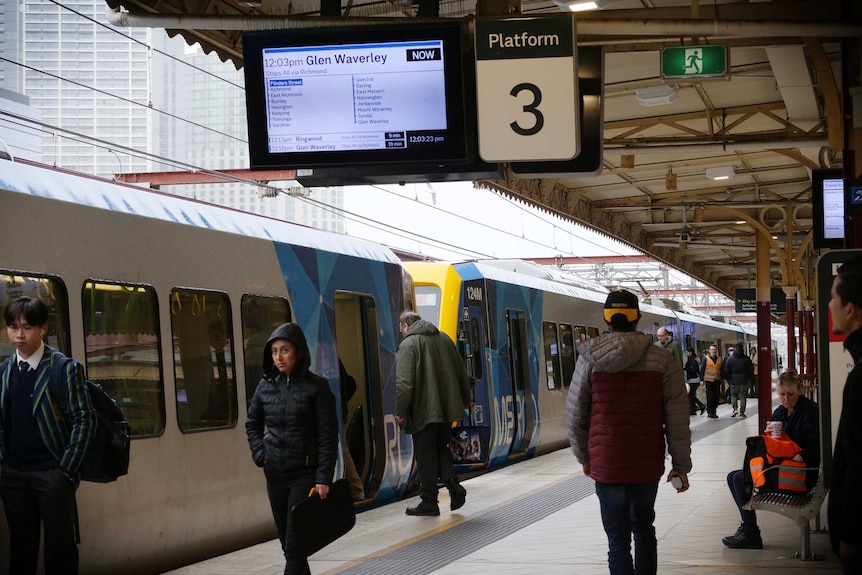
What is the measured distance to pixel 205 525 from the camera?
811 centimetres

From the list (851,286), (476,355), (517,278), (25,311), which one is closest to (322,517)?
(25,311)

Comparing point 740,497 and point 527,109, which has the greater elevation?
point 527,109

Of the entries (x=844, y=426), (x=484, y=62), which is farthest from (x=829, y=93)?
(x=844, y=426)

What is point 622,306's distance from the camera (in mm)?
6059

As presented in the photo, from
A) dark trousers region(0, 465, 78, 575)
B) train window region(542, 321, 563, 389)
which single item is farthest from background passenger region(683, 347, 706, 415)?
dark trousers region(0, 465, 78, 575)

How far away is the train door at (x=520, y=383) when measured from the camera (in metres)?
16.5

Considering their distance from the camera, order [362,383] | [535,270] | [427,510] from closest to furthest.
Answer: [427,510] → [362,383] → [535,270]

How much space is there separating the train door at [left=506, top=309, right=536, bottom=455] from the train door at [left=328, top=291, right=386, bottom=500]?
5.35 m

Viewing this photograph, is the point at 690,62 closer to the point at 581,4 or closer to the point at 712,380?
the point at 581,4

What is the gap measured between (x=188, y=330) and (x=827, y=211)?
7149 mm

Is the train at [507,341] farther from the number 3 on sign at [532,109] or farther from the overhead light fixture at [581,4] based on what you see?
the overhead light fixture at [581,4]

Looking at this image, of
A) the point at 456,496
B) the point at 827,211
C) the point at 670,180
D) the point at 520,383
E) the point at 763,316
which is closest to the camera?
the point at 456,496

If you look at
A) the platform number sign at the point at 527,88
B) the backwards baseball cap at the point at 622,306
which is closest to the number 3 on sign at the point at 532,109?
the platform number sign at the point at 527,88

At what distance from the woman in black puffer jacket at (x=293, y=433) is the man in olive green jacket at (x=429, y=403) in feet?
12.4
